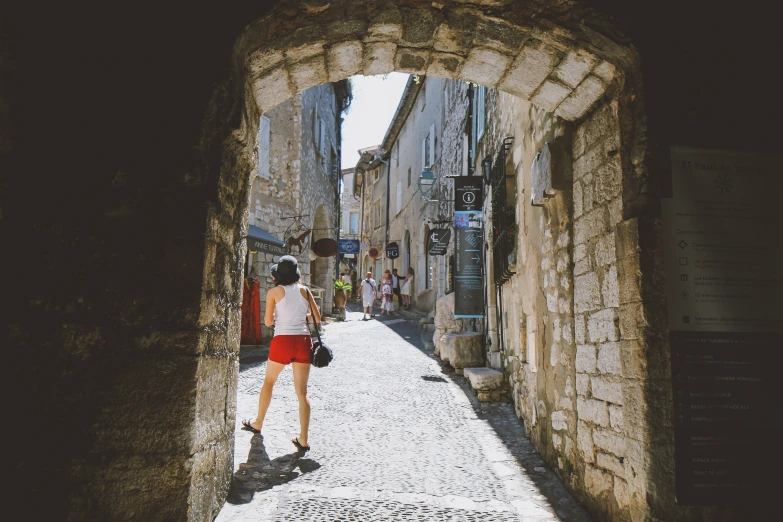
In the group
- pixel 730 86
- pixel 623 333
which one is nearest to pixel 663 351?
pixel 623 333

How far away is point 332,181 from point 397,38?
1581 centimetres

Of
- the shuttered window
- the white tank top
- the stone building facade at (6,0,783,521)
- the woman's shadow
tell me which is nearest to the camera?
the stone building facade at (6,0,783,521)

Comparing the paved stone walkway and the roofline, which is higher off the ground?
the roofline

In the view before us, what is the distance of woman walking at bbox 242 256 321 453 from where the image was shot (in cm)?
412

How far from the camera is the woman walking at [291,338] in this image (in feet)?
13.5

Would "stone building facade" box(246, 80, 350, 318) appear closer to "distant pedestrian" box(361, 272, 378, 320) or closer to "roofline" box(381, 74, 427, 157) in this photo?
"distant pedestrian" box(361, 272, 378, 320)

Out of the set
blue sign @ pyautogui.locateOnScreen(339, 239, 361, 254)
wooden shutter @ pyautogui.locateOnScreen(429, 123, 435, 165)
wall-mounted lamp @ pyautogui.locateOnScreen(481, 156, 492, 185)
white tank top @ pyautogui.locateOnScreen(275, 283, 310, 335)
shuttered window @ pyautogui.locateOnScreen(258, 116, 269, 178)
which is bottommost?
white tank top @ pyautogui.locateOnScreen(275, 283, 310, 335)

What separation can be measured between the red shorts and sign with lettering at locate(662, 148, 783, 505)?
8.38 ft

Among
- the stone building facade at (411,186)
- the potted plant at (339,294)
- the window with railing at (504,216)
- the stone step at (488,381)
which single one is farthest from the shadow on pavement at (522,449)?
the potted plant at (339,294)

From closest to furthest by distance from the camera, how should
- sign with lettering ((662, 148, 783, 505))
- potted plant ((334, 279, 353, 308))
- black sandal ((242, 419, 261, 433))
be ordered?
sign with lettering ((662, 148, 783, 505)) → black sandal ((242, 419, 261, 433)) → potted plant ((334, 279, 353, 308))

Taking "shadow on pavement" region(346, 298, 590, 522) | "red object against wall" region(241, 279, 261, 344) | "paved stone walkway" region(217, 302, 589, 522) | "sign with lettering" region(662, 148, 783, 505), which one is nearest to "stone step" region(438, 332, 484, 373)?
"shadow on pavement" region(346, 298, 590, 522)

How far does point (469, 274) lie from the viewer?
780cm

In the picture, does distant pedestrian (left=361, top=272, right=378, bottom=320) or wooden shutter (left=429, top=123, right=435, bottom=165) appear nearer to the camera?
distant pedestrian (left=361, top=272, right=378, bottom=320)

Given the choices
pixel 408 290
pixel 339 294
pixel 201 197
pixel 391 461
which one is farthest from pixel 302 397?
pixel 408 290
